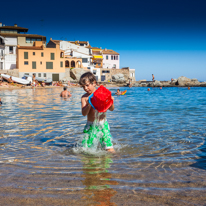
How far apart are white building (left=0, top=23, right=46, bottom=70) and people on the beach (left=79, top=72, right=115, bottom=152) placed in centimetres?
5487

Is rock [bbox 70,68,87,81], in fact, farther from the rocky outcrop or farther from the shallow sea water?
the shallow sea water

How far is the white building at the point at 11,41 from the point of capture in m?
55.3

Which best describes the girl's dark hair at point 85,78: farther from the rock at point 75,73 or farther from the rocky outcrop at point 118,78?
the rocky outcrop at point 118,78

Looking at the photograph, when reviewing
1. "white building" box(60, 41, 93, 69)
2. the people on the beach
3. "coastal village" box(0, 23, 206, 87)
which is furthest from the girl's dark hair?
"white building" box(60, 41, 93, 69)

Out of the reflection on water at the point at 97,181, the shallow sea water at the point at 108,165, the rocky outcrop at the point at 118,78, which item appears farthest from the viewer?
the rocky outcrop at the point at 118,78

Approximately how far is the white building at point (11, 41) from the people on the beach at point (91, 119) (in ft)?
180

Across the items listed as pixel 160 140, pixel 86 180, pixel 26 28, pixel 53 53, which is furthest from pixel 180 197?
pixel 26 28

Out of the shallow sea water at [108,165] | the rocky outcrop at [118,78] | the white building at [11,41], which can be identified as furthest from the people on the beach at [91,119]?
the rocky outcrop at [118,78]

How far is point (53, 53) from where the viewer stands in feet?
186

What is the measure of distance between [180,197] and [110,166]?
1.50 meters

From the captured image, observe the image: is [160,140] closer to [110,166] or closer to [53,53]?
[110,166]

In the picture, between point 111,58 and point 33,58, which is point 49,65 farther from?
point 111,58

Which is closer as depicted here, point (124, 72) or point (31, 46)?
point (31, 46)

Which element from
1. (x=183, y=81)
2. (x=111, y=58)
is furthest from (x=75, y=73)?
(x=183, y=81)
